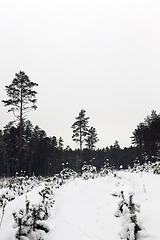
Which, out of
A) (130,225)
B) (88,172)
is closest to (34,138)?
(88,172)

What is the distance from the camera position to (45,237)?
2.67m

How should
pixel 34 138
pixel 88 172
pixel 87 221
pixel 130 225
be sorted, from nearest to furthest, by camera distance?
pixel 130 225 < pixel 87 221 < pixel 88 172 < pixel 34 138

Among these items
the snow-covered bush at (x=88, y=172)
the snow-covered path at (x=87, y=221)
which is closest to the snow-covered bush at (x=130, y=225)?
the snow-covered path at (x=87, y=221)

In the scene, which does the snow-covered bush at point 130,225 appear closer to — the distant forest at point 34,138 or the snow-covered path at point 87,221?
the snow-covered path at point 87,221

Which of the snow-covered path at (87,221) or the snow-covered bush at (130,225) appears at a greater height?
the snow-covered bush at (130,225)

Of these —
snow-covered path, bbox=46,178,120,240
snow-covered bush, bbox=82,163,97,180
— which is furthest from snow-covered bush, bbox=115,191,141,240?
snow-covered bush, bbox=82,163,97,180

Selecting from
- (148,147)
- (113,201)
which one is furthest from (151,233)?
(148,147)

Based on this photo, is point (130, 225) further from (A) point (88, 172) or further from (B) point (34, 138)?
(B) point (34, 138)

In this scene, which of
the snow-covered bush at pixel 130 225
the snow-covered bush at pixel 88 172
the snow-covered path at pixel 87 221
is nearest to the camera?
the snow-covered bush at pixel 130 225

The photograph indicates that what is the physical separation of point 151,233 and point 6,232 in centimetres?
239

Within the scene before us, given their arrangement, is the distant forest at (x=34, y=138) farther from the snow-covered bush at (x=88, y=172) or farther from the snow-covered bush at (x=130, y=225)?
the snow-covered bush at (x=130, y=225)

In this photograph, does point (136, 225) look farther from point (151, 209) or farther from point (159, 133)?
point (159, 133)

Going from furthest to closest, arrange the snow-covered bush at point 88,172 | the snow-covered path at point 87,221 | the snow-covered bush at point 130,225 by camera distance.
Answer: the snow-covered bush at point 88,172
the snow-covered path at point 87,221
the snow-covered bush at point 130,225

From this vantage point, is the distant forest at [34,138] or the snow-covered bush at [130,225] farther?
the distant forest at [34,138]
